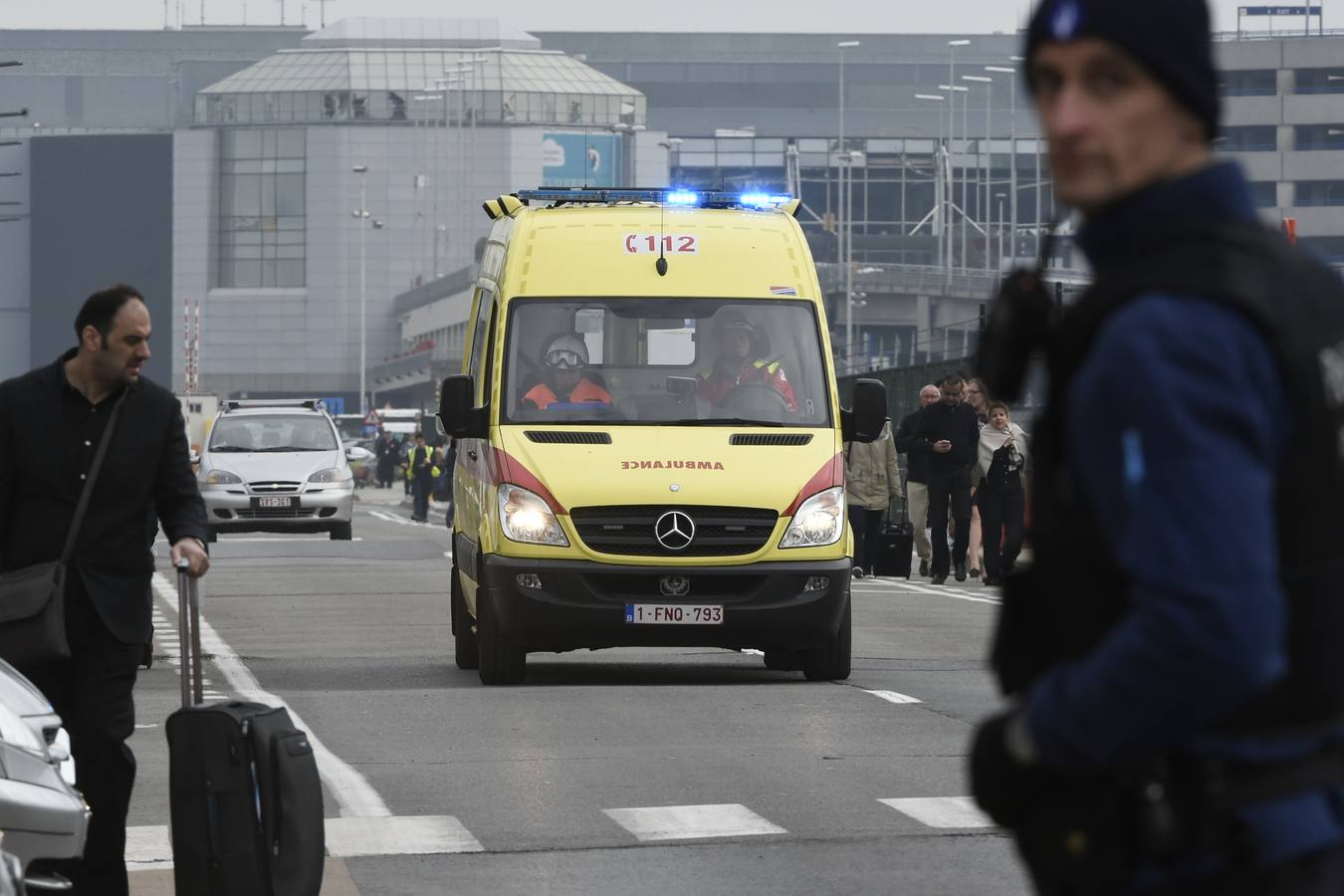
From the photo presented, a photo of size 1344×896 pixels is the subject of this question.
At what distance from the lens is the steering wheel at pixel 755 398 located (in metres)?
14.7

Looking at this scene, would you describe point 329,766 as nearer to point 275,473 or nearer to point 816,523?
point 816,523

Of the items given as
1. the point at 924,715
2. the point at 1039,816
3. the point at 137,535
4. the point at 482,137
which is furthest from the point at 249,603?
the point at 482,137

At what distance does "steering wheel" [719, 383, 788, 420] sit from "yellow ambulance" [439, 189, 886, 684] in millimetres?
13

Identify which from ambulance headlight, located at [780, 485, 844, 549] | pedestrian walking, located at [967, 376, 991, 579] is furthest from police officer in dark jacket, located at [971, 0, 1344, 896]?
pedestrian walking, located at [967, 376, 991, 579]

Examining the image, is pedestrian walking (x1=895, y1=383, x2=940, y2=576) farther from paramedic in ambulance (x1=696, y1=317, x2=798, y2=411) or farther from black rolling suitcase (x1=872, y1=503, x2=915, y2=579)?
paramedic in ambulance (x1=696, y1=317, x2=798, y2=411)

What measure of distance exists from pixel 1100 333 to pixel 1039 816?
1.64 ft

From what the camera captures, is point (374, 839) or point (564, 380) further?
point (564, 380)

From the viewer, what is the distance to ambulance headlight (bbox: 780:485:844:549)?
14188 millimetres

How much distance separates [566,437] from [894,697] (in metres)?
2.13

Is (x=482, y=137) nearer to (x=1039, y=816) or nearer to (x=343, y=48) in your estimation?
(x=343, y=48)

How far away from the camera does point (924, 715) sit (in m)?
13.3

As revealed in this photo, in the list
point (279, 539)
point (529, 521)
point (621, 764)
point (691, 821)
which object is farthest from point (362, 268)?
point (691, 821)

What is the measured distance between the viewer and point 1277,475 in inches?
110

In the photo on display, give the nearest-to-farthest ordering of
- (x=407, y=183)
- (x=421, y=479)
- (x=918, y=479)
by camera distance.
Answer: (x=918, y=479)
(x=421, y=479)
(x=407, y=183)
